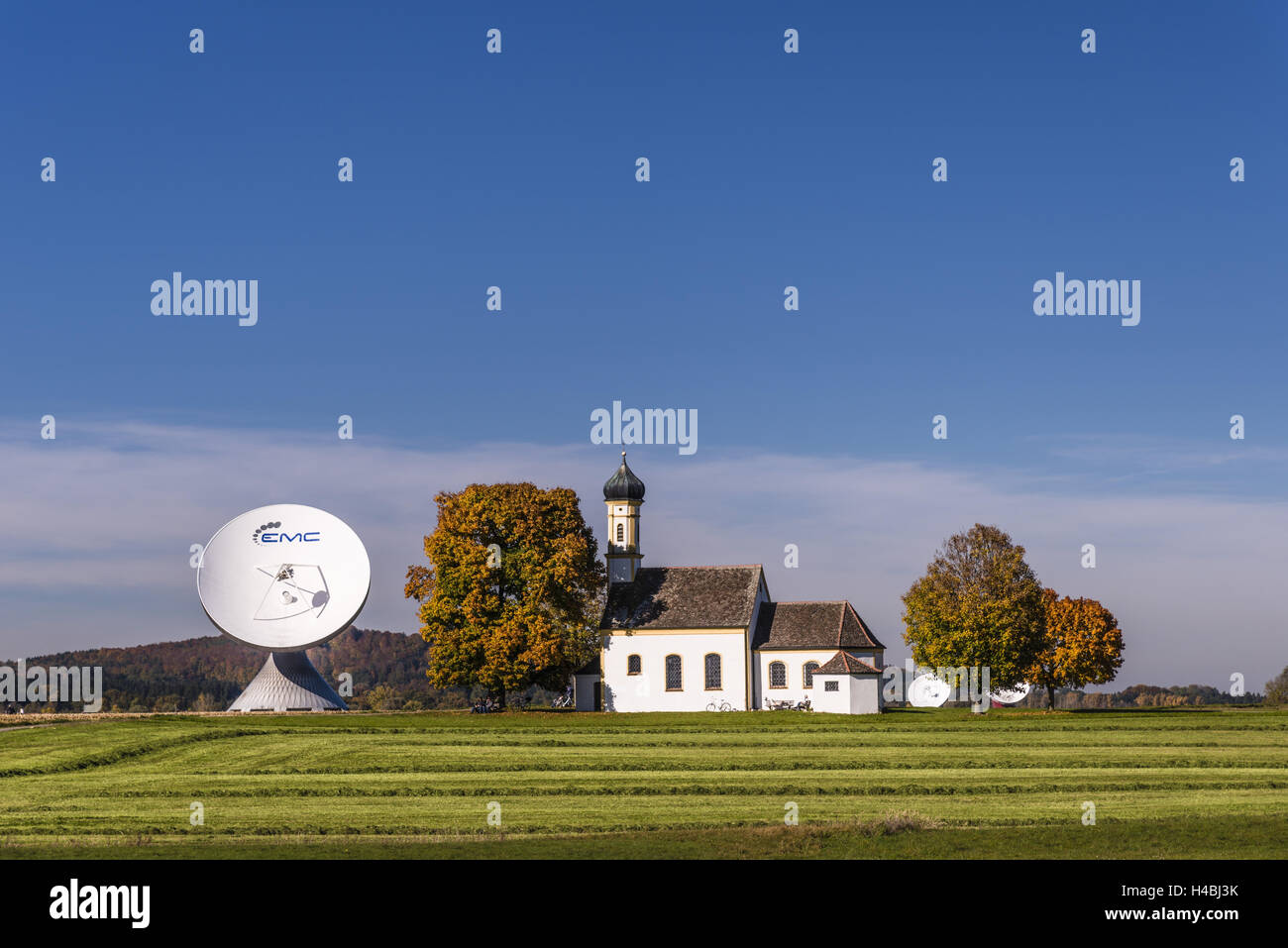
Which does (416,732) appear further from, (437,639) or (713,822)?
(713,822)

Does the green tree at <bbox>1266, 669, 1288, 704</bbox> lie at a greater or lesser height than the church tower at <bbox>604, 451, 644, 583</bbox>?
lesser

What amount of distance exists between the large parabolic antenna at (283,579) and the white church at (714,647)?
678 inches

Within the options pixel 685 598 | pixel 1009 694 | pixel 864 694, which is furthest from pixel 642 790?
pixel 1009 694

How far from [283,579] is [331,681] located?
1442 centimetres

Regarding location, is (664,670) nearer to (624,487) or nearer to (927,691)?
(624,487)

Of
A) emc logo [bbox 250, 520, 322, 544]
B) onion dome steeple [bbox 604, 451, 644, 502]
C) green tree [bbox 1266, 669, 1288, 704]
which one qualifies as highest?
onion dome steeple [bbox 604, 451, 644, 502]

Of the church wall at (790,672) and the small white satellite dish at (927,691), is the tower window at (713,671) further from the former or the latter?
the small white satellite dish at (927,691)

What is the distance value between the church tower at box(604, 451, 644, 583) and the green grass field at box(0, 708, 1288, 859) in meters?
25.8

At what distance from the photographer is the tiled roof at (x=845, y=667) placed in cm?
7331

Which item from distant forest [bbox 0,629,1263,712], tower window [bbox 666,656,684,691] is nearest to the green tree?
distant forest [bbox 0,629,1263,712]

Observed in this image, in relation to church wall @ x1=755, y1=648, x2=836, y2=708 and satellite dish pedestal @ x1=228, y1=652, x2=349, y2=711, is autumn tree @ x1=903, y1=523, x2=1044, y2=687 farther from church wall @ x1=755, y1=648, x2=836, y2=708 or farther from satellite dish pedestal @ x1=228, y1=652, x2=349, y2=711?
satellite dish pedestal @ x1=228, y1=652, x2=349, y2=711

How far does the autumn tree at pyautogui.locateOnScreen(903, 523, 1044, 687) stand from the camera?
74438 mm

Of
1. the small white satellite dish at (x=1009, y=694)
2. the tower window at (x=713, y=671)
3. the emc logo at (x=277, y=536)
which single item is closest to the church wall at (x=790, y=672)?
the tower window at (x=713, y=671)
